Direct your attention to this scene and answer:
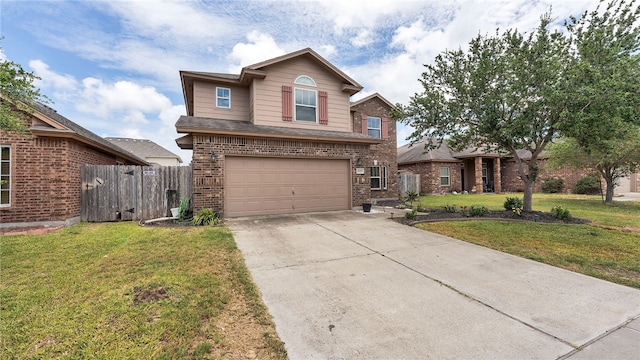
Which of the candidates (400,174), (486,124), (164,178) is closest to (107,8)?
(164,178)

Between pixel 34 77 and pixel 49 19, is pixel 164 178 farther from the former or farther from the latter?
pixel 49 19

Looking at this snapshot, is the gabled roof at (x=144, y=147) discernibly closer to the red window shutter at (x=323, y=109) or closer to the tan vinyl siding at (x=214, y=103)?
the tan vinyl siding at (x=214, y=103)

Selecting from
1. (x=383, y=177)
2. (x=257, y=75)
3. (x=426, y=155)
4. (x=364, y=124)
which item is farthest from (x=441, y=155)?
(x=257, y=75)

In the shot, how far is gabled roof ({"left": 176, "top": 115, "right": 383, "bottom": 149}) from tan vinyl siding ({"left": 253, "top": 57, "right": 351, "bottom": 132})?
37 cm

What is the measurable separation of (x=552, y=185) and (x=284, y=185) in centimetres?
2194

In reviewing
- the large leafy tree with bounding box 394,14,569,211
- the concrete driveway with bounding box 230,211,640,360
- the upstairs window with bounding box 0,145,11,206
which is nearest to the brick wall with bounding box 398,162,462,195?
the large leafy tree with bounding box 394,14,569,211

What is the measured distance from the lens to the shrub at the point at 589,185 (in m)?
17.8

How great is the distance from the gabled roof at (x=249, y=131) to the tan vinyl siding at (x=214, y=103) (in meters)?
0.50

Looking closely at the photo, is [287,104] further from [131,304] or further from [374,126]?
[131,304]

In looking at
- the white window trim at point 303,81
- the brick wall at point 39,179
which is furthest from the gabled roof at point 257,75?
the brick wall at point 39,179

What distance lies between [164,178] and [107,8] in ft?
18.2

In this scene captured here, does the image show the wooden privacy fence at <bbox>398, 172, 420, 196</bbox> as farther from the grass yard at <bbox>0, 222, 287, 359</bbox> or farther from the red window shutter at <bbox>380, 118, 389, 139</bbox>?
the grass yard at <bbox>0, 222, 287, 359</bbox>

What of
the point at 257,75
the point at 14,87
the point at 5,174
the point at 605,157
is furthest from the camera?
the point at 605,157

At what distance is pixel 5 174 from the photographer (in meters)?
7.34
